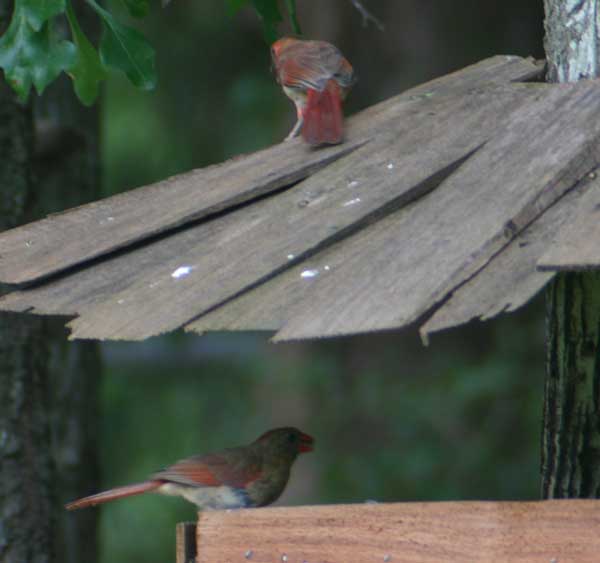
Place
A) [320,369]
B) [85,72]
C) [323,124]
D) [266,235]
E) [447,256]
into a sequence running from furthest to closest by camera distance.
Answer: [320,369]
[85,72]
[323,124]
[266,235]
[447,256]

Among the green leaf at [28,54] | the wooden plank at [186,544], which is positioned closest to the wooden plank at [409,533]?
the wooden plank at [186,544]

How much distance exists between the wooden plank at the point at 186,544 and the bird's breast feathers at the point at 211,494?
0.35 metres

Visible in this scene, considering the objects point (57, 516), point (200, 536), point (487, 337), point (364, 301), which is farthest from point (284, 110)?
point (364, 301)

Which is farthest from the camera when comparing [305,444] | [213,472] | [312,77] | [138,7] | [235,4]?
[312,77]

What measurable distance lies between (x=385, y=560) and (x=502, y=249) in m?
0.71

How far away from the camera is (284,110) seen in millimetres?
9133

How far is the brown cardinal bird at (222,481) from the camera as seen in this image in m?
3.59

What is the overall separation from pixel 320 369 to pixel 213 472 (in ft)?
14.8

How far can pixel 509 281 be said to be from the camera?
2.47 metres

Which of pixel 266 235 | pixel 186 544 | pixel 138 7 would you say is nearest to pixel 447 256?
pixel 266 235

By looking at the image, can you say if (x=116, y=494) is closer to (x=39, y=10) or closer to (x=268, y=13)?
(x=39, y=10)

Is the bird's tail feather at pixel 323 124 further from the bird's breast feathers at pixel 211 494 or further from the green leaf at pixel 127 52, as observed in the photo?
the bird's breast feathers at pixel 211 494

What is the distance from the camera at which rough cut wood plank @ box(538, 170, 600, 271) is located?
2.34m

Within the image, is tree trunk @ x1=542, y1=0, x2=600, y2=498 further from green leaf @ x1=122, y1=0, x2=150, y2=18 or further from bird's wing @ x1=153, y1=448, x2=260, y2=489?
green leaf @ x1=122, y1=0, x2=150, y2=18
